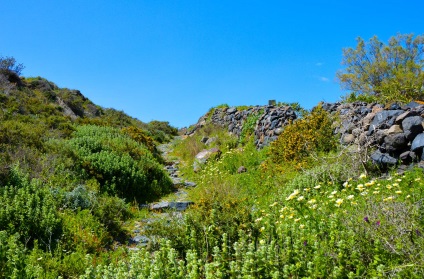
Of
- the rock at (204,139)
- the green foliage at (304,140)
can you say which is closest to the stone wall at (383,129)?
the green foliage at (304,140)

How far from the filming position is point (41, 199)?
8.06m

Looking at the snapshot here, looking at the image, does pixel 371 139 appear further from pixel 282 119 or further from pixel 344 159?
pixel 282 119

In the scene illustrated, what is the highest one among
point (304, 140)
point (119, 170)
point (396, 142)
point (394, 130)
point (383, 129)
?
point (304, 140)

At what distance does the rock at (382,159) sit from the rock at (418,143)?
1.73ft

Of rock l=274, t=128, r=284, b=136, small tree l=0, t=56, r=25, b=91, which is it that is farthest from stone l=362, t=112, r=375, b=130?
small tree l=0, t=56, r=25, b=91

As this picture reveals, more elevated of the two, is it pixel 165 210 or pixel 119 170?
pixel 119 170

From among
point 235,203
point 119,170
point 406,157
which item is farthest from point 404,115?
point 119,170

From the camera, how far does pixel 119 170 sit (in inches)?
454

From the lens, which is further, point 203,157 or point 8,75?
point 8,75

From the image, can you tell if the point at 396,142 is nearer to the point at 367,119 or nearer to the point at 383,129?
the point at 383,129

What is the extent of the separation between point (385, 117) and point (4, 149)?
1107 cm

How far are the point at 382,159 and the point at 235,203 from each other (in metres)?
4.19

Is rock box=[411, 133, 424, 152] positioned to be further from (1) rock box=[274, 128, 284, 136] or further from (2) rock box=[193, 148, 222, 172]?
(2) rock box=[193, 148, 222, 172]

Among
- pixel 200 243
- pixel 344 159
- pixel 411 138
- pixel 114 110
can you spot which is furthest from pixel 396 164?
pixel 114 110
